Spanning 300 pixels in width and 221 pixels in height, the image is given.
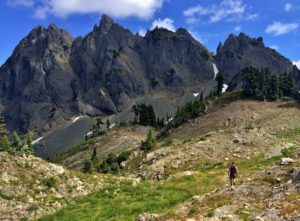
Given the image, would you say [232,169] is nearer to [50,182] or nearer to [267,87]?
[50,182]

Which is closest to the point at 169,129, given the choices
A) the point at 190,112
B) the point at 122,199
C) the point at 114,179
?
the point at 190,112

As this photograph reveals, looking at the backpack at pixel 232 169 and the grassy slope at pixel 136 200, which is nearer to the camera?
the grassy slope at pixel 136 200

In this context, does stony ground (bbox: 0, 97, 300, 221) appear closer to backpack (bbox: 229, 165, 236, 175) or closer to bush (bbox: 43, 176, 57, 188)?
bush (bbox: 43, 176, 57, 188)

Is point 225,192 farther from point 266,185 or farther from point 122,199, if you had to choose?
point 122,199

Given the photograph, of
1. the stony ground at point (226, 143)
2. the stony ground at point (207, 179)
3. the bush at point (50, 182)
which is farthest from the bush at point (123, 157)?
the bush at point (50, 182)

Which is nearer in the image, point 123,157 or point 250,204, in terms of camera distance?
point 250,204

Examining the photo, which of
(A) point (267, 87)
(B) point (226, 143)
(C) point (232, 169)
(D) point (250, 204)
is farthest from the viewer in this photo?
(A) point (267, 87)

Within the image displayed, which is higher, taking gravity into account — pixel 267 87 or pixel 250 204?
pixel 267 87

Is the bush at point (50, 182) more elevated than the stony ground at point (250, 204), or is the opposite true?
the bush at point (50, 182)

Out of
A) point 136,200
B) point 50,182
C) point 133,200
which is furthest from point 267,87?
point 133,200

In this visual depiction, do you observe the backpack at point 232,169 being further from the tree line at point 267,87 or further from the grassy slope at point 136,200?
the tree line at point 267,87

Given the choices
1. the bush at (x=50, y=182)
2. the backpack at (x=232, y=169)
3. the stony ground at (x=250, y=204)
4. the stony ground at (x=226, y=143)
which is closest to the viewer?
the stony ground at (x=250, y=204)

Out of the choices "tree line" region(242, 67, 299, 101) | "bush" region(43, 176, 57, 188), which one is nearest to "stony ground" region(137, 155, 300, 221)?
"bush" region(43, 176, 57, 188)

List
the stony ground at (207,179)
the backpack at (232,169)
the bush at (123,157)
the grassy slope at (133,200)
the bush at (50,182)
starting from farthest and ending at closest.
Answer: the bush at (123,157) < the bush at (50,182) < the backpack at (232,169) < the grassy slope at (133,200) < the stony ground at (207,179)
